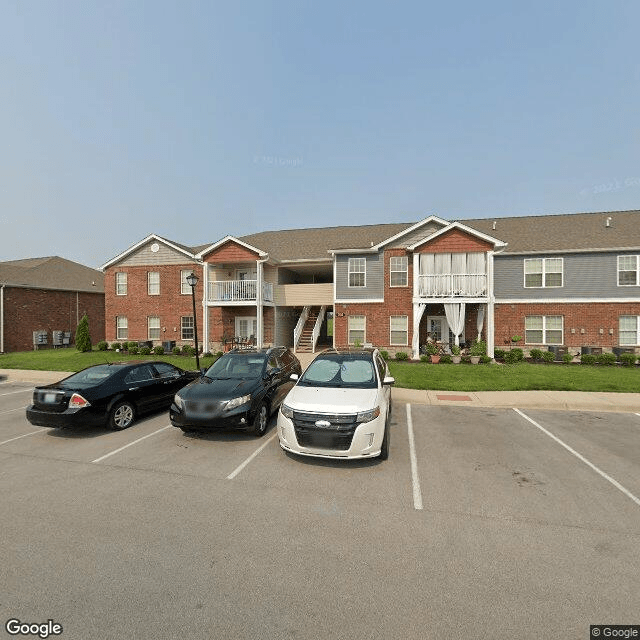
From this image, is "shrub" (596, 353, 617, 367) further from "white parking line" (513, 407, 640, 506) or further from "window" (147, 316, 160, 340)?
"window" (147, 316, 160, 340)

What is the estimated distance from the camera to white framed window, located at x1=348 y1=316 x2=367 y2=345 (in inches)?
817

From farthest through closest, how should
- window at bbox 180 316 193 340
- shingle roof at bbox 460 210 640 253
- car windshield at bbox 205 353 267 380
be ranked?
1. window at bbox 180 316 193 340
2. shingle roof at bbox 460 210 640 253
3. car windshield at bbox 205 353 267 380

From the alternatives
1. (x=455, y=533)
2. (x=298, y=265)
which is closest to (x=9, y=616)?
(x=455, y=533)

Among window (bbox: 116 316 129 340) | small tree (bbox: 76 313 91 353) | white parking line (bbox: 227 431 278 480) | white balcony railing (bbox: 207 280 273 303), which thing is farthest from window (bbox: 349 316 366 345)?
small tree (bbox: 76 313 91 353)

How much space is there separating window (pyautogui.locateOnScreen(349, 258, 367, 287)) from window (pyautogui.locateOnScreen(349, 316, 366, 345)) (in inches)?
82.4

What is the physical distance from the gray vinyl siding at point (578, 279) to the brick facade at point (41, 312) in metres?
33.4

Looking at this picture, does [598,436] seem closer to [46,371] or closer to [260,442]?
[260,442]

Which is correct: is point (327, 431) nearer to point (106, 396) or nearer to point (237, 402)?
point (237, 402)

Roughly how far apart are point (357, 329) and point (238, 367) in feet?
43.2

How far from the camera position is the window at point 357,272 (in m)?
20.8

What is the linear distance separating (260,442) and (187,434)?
5.73 ft

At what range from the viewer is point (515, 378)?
520 inches

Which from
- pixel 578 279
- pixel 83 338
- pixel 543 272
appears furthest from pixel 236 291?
pixel 578 279

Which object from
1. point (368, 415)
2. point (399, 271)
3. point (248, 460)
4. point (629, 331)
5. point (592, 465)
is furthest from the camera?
point (399, 271)
